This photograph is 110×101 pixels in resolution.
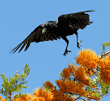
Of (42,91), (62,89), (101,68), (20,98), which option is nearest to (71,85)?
(62,89)

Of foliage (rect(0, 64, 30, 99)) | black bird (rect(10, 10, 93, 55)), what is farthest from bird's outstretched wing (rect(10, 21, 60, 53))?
foliage (rect(0, 64, 30, 99))

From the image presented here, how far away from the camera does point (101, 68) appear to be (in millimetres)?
10602

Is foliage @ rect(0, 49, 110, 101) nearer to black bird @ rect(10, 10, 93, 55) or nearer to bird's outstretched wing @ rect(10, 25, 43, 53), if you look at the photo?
black bird @ rect(10, 10, 93, 55)

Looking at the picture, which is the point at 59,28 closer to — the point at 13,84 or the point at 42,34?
the point at 42,34

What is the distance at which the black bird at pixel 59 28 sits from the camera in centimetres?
746

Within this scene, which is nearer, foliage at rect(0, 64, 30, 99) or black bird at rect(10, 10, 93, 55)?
black bird at rect(10, 10, 93, 55)

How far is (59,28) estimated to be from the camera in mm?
8523

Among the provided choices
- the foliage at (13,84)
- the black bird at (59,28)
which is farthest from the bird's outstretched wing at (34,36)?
the foliage at (13,84)

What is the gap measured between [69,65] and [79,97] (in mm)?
2501

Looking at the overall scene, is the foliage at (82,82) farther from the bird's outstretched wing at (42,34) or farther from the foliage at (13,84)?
the bird's outstretched wing at (42,34)

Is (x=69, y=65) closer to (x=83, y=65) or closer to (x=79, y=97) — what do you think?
(x=83, y=65)

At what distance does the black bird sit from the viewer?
24.5ft

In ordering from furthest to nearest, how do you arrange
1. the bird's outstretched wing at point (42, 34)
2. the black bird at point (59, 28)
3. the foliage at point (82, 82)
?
the foliage at point (82, 82)
the bird's outstretched wing at point (42, 34)
the black bird at point (59, 28)

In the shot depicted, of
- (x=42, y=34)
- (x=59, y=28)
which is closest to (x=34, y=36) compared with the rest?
(x=42, y=34)
